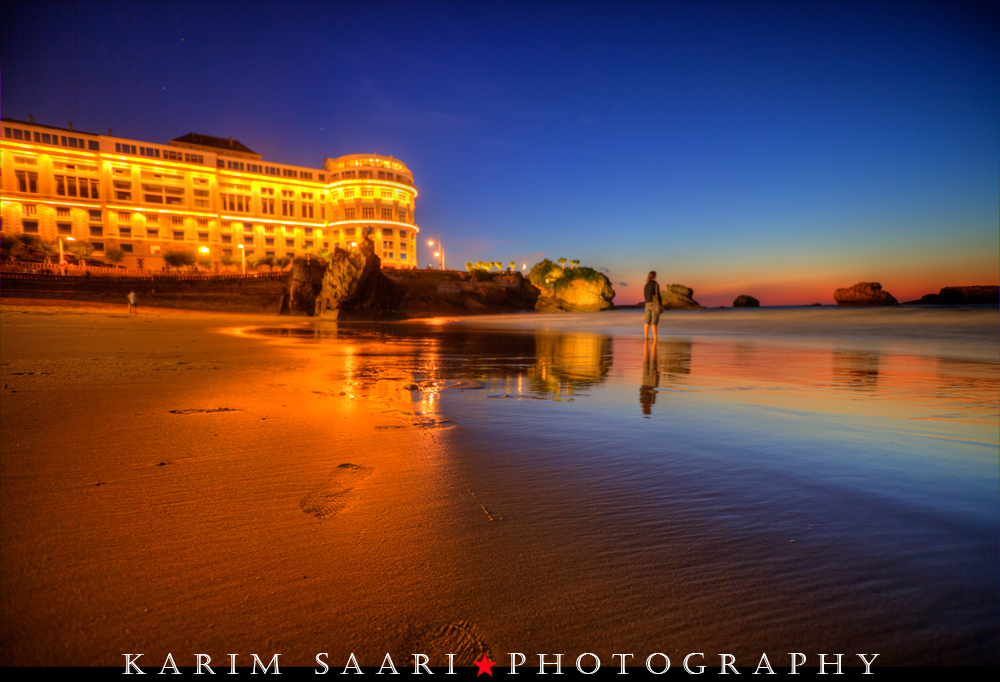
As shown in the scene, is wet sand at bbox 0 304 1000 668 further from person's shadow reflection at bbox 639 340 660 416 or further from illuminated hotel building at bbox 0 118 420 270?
illuminated hotel building at bbox 0 118 420 270

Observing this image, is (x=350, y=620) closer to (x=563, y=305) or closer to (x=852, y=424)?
(x=852, y=424)

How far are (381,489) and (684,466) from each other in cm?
205

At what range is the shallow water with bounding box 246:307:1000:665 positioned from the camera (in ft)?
4.76

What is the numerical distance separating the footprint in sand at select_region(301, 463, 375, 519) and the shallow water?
2.04 ft

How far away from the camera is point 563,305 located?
66.5m

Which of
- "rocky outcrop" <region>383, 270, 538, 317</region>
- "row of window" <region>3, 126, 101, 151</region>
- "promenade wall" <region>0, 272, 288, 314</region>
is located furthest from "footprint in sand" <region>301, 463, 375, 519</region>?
"row of window" <region>3, 126, 101, 151</region>

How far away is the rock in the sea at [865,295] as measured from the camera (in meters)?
63.2

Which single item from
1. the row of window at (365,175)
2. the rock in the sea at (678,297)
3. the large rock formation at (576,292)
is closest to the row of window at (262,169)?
the row of window at (365,175)

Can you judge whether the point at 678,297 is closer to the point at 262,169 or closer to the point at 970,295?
the point at 970,295

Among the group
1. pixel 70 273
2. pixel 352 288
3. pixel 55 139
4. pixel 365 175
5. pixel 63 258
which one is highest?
pixel 365 175

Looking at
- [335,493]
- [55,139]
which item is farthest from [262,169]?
[335,493]

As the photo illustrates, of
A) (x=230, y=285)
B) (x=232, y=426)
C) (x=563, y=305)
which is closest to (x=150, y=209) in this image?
(x=230, y=285)

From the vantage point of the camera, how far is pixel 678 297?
75.2m

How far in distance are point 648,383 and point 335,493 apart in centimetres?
530
